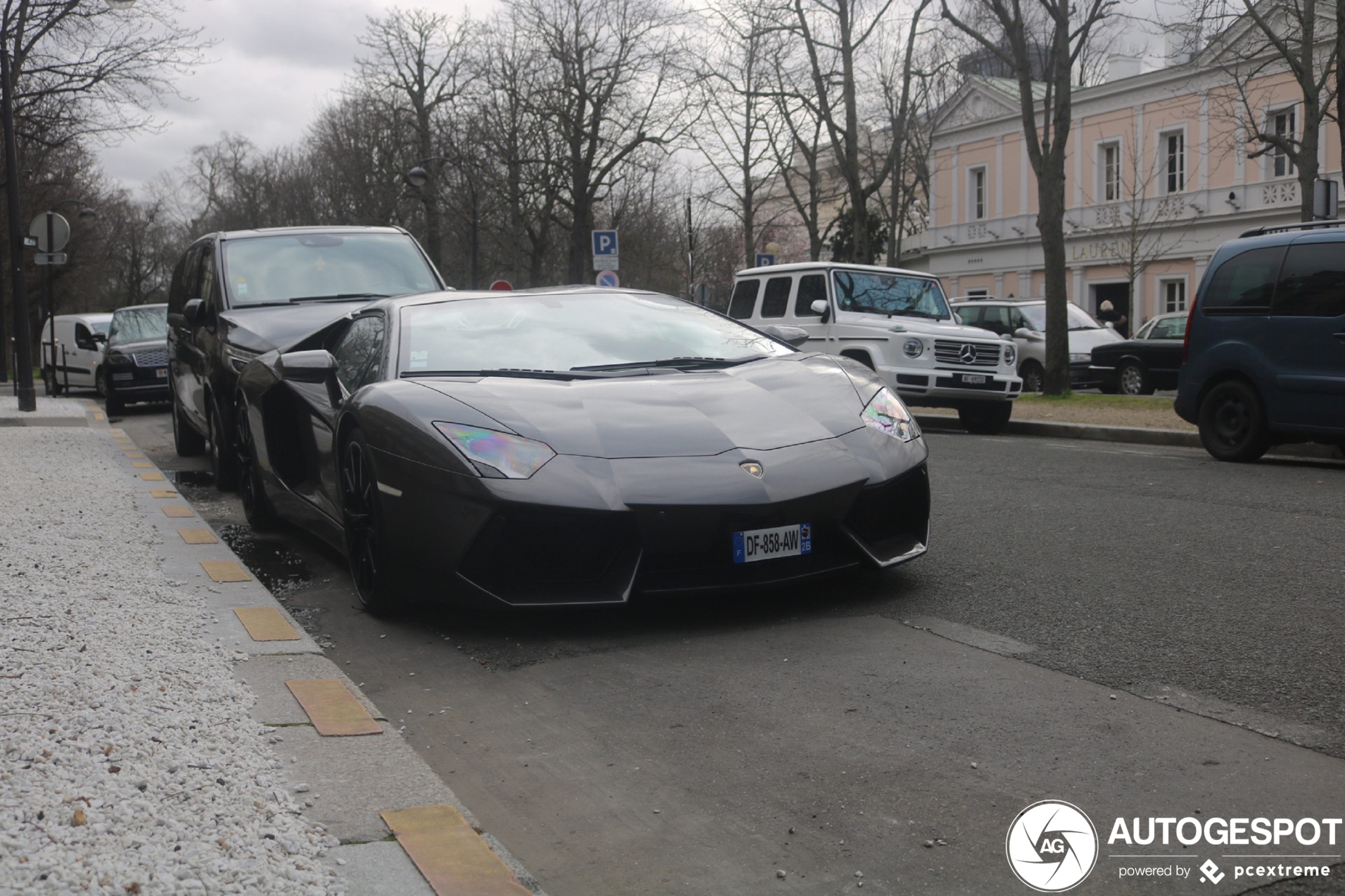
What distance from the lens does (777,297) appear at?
16.3 metres

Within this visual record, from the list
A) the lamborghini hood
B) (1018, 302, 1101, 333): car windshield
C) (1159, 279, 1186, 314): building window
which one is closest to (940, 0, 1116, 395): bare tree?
(1018, 302, 1101, 333): car windshield

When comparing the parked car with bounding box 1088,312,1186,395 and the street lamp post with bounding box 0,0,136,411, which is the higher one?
the street lamp post with bounding box 0,0,136,411

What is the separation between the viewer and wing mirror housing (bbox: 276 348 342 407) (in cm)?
615

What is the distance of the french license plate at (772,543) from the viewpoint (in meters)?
4.83

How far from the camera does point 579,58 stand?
38.6 metres

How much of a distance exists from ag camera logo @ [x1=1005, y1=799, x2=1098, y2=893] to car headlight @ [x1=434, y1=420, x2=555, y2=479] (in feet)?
7.52

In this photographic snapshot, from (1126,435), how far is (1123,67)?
4110cm

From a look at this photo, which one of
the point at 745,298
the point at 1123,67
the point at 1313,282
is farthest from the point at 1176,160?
the point at 1313,282

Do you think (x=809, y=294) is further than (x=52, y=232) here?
No

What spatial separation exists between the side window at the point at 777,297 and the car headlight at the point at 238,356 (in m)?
8.25

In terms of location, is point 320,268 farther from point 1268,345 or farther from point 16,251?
point 16,251

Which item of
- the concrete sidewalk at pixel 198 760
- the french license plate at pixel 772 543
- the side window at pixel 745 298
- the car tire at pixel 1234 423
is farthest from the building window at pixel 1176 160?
the concrete sidewalk at pixel 198 760

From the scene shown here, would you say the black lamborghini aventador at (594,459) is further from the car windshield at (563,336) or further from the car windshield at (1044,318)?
the car windshield at (1044,318)

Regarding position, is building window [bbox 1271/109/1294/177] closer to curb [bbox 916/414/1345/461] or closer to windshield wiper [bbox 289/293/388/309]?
curb [bbox 916/414/1345/461]
